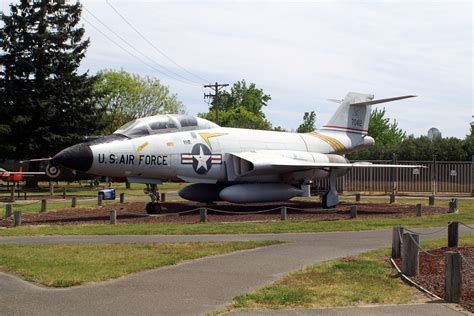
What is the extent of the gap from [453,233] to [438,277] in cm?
349

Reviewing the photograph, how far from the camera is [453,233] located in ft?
42.5

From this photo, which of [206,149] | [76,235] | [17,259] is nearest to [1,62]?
[206,149]

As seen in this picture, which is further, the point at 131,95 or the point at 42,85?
the point at 131,95

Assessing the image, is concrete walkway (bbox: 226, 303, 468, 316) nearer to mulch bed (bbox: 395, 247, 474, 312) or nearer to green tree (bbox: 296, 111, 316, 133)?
mulch bed (bbox: 395, 247, 474, 312)

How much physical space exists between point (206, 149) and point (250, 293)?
45.8ft

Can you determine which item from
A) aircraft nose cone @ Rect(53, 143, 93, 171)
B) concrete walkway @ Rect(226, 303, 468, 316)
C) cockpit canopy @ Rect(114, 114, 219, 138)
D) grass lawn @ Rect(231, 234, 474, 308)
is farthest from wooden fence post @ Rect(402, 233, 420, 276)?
cockpit canopy @ Rect(114, 114, 219, 138)

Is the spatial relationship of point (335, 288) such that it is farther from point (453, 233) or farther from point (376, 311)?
point (453, 233)

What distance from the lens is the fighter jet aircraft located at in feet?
65.8

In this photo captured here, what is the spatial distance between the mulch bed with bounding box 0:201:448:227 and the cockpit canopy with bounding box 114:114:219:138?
3041 mm

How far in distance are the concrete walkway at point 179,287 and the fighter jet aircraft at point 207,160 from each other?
845cm

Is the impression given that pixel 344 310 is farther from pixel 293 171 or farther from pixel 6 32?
pixel 6 32

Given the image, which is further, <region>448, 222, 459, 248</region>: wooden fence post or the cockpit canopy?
the cockpit canopy

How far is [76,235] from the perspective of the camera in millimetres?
15688

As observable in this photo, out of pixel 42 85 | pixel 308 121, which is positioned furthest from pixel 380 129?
pixel 42 85
